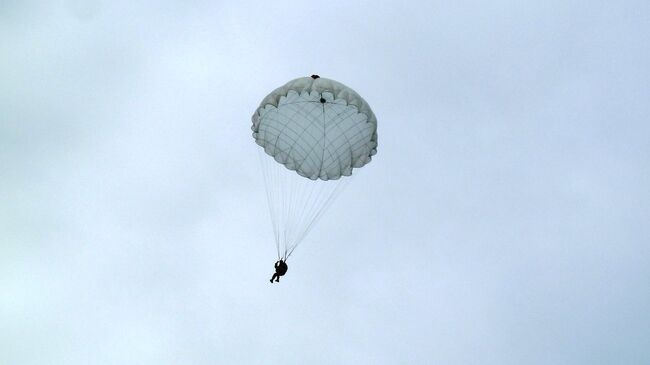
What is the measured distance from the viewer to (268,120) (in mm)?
26109

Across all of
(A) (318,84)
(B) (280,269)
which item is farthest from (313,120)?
(B) (280,269)

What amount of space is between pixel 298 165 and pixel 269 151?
4.83 feet

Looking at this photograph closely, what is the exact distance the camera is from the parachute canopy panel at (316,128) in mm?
24969

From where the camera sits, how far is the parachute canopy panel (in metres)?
25.0

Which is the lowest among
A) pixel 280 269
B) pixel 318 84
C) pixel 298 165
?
pixel 280 269

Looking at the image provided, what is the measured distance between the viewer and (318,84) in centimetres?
2475

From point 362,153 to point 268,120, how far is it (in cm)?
436

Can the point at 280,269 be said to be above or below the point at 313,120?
below

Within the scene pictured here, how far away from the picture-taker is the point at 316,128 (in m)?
25.5

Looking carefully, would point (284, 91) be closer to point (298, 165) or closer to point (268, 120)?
point (268, 120)

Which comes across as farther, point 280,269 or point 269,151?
point 269,151

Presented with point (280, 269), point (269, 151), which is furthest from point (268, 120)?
point (280, 269)

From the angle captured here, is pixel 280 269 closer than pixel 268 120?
Yes

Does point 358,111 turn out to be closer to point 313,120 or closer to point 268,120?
point 313,120
